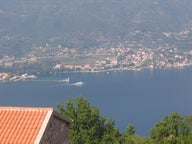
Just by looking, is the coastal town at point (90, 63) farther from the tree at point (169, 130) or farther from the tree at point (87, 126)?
the tree at point (87, 126)

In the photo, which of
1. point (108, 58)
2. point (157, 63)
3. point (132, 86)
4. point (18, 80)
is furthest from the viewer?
Answer: point (108, 58)

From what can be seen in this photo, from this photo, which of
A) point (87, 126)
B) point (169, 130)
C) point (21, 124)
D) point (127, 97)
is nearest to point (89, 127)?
point (87, 126)

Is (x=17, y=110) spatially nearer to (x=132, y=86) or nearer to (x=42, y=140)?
(x=42, y=140)

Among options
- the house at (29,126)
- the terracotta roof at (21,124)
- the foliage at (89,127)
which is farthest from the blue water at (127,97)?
the terracotta roof at (21,124)

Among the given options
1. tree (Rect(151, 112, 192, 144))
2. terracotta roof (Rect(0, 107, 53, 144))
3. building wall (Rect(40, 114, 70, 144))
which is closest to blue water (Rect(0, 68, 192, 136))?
tree (Rect(151, 112, 192, 144))

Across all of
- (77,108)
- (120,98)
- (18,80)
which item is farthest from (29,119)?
(18,80)

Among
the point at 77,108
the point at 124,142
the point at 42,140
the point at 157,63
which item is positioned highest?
the point at 42,140

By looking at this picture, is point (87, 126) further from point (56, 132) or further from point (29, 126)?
point (29, 126)
